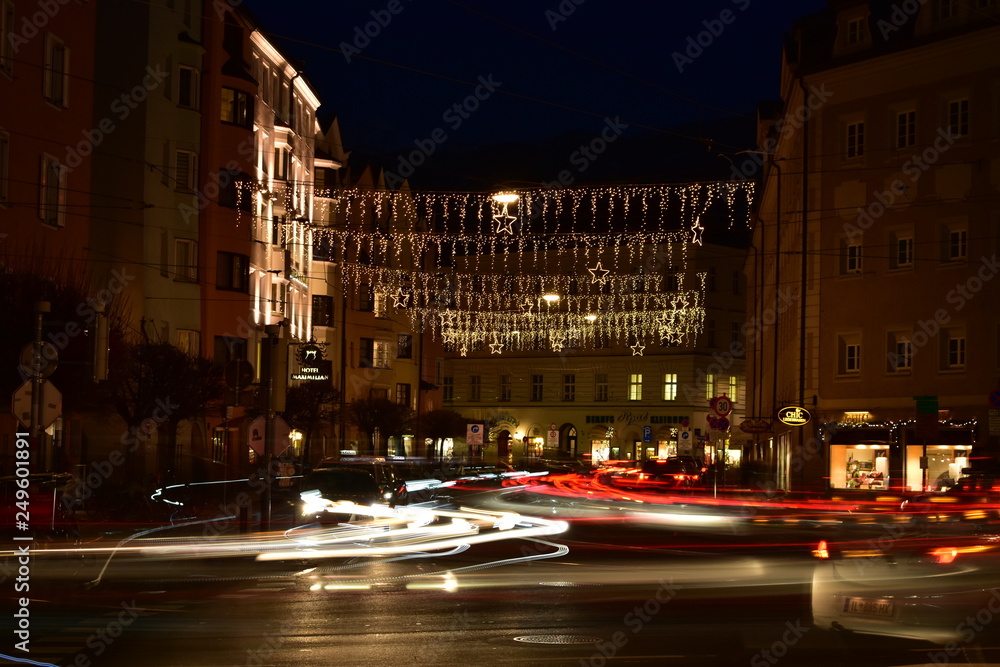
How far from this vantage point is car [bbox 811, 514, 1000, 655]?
464 inches

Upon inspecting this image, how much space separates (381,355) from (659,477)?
82.9ft

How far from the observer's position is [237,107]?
47938mm

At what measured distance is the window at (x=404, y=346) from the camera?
240 ft

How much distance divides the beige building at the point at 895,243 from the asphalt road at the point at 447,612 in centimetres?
1943

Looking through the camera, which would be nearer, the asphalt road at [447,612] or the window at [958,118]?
the asphalt road at [447,612]

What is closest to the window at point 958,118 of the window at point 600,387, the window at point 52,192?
the window at point 52,192

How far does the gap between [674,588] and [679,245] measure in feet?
225

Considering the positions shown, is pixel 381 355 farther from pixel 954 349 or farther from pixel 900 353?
pixel 954 349

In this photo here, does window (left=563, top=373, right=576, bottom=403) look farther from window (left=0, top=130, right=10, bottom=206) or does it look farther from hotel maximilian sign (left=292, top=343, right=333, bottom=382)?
Answer: window (left=0, top=130, right=10, bottom=206)

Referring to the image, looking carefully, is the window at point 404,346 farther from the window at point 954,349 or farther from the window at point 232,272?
the window at point 954,349

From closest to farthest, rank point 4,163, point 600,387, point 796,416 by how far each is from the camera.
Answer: point 4,163
point 796,416
point 600,387

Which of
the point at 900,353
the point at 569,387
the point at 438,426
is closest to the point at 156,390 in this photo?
the point at 900,353

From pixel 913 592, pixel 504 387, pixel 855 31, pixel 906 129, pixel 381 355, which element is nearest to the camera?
pixel 913 592

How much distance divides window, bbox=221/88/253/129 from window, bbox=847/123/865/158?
21.8 meters
